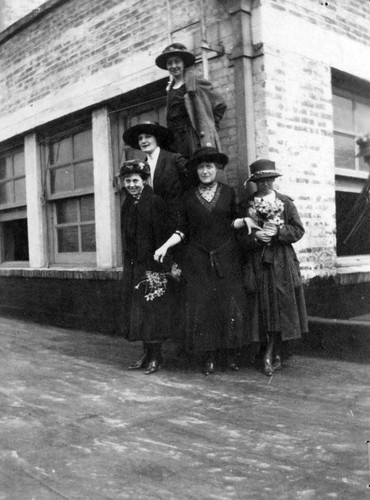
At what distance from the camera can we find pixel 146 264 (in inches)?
182

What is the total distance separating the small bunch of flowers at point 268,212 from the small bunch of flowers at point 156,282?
2.59 ft

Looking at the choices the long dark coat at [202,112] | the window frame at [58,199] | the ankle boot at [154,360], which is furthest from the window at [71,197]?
the ankle boot at [154,360]

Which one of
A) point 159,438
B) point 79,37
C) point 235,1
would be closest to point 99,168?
point 79,37

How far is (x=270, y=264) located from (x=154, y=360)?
128cm

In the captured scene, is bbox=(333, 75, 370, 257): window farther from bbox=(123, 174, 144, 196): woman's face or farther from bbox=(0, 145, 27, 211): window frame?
bbox=(0, 145, 27, 211): window frame

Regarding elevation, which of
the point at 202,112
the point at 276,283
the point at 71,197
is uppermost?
the point at 202,112

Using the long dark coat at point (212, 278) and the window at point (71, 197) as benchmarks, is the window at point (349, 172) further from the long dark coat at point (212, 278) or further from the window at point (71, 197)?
the window at point (71, 197)

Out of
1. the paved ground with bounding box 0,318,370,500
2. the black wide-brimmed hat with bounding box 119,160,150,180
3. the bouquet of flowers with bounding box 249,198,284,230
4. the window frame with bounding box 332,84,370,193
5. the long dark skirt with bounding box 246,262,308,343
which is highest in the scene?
the window frame with bounding box 332,84,370,193

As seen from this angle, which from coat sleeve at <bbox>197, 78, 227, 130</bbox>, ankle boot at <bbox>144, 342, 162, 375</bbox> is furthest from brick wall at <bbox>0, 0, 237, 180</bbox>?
ankle boot at <bbox>144, 342, 162, 375</bbox>

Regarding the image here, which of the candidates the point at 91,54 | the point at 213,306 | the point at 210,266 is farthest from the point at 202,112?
the point at 91,54

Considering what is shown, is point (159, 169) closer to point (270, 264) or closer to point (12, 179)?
point (270, 264)

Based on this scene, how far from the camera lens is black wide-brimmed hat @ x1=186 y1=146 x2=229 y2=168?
441 cm

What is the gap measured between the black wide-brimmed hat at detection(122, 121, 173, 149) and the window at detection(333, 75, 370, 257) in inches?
80.7

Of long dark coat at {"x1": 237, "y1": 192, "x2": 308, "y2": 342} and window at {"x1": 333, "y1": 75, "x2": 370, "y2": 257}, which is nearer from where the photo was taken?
long dark coat at {"x1": 237, "y1": 192, "x2": 308, "y2": 342}
